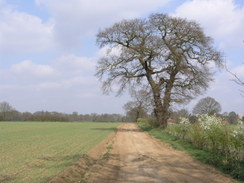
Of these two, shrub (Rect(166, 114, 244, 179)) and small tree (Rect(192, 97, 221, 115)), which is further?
small tree (Rect(192, 97, 221, 115))

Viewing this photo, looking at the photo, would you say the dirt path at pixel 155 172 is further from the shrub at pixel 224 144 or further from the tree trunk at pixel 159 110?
the tree trunk at pixel 159 110

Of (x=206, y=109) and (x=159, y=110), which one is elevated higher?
(x=159, y=110)

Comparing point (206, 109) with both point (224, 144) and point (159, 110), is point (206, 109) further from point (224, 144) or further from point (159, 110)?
point (159, 110)

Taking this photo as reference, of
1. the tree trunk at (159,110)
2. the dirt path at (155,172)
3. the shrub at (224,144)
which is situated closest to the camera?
the dirt path at (155,172)

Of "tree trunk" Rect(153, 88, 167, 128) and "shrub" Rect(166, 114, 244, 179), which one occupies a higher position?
"tree trunk" Rect(153, 88, 167, 128)

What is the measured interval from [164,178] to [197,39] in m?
28.5

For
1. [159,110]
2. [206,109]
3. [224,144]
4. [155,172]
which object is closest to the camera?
[155,172]

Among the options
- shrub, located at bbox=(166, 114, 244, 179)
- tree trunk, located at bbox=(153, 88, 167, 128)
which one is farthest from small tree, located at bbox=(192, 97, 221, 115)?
tree trunk, located at bbox=(153, 88, 167, 128)

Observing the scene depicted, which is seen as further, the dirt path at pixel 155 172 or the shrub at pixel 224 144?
the shrub at pixel 224 144

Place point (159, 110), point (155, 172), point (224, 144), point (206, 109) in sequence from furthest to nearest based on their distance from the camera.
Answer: point (159, 110), point (206, 109), point (224, 144), point (155, 172)

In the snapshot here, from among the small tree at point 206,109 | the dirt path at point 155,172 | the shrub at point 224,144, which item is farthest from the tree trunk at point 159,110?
the dirt path at point 155,172

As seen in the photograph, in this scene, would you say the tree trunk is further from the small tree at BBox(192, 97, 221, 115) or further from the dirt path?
the dirt path

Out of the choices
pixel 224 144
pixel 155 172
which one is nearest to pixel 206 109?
pixel 224 144

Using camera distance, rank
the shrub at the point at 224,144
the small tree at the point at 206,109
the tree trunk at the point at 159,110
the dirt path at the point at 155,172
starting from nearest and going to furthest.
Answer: the dirt path at the point at 155,172, the shrub at the point at 224,144, the small tree at the point at 206,109, the tree trunk at the point at 159,110
